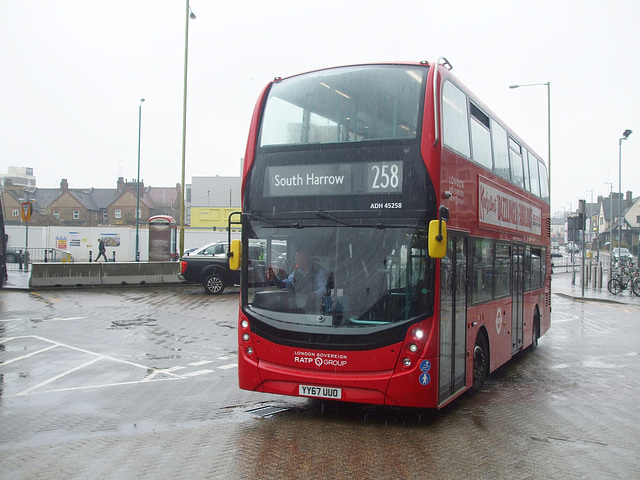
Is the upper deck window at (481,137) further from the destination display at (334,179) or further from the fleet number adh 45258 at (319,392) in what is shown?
the fleet number adh 45258 at (319,392)

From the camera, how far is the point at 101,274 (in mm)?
24422

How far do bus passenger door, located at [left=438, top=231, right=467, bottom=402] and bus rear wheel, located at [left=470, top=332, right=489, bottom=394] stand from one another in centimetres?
70

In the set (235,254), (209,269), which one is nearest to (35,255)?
(209,269)

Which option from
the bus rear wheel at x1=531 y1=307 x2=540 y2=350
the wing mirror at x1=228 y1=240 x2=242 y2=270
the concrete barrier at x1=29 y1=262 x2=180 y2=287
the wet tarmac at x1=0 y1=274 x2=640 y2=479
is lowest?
the wet tarmac at x1=0 y1=274 x2=640 y2=479

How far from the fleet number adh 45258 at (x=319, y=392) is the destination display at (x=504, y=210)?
327 cm

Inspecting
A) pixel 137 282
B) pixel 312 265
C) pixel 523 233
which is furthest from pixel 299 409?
pixel 137 282

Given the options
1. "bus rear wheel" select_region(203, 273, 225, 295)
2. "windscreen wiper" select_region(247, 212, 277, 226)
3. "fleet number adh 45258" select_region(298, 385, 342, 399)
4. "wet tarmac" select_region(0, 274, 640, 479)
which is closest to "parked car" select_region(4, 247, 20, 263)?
"bus rear wheel" select_region(203, 273, 225, 295)

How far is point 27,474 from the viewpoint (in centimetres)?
536

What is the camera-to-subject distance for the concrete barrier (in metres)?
23.2

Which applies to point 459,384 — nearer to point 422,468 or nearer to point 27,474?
point 422,468

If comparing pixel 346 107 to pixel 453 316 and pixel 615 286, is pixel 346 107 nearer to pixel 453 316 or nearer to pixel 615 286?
pixel 453 316

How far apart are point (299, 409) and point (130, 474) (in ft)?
9.35

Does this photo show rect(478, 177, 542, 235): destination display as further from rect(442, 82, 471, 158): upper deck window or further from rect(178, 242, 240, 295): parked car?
rect(178, 242, 240, 295): parked car

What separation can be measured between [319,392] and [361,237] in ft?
5.67
